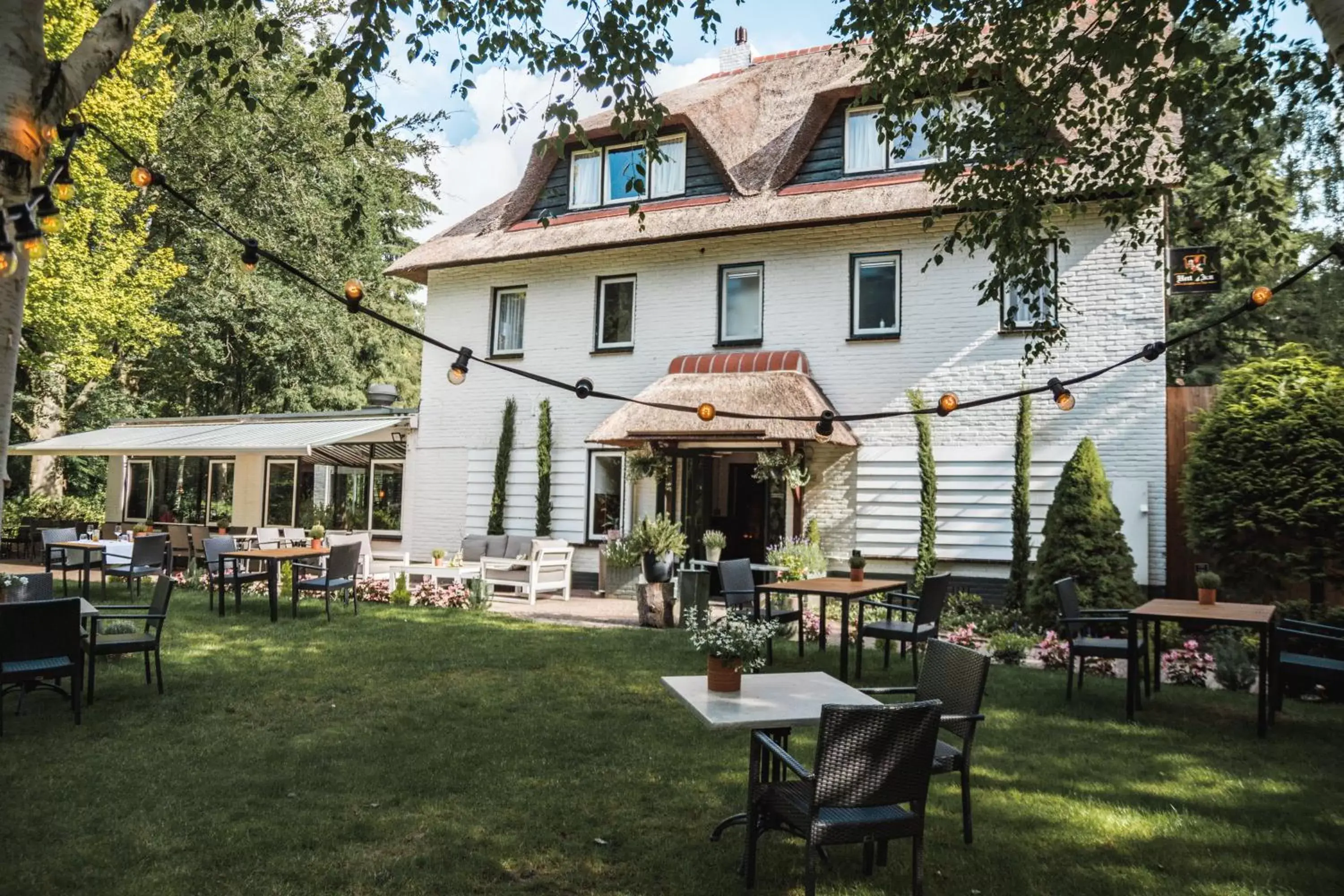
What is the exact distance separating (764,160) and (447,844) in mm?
13185

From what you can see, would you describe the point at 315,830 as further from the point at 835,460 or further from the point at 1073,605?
the point at 835,460

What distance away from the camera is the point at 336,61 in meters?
5.85

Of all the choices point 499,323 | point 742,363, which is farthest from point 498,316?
point 742,363

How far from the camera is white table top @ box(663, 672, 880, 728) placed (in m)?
3.81

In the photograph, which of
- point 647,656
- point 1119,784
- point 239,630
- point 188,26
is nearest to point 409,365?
point 188,26

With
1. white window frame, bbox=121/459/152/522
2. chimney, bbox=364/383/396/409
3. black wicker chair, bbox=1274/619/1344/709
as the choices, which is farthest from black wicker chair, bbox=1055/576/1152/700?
white window frame, bbox=121/459/152/522

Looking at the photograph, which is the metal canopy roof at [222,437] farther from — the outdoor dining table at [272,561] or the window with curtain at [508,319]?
the outdoor dining table at [272,561]

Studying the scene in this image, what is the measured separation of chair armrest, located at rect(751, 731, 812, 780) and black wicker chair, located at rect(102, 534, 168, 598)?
11277mm

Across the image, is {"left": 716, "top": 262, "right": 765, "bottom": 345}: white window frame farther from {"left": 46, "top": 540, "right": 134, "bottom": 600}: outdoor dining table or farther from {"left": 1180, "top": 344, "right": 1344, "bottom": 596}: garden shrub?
{"left": 46, "top": 540, "right": 134, "bottom": 600}: outdoor dining table

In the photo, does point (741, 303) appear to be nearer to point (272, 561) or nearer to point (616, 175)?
point (616, 175)

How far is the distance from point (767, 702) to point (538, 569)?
10.0 metres

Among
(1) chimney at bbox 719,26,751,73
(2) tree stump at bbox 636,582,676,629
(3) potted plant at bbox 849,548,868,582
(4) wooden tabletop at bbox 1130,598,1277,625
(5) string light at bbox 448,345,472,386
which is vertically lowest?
(2) tree stump at bbox 636,582,676,629

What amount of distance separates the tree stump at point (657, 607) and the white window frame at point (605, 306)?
5.45 meters

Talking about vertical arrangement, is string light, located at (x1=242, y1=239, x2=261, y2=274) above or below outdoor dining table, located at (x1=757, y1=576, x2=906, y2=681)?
above
